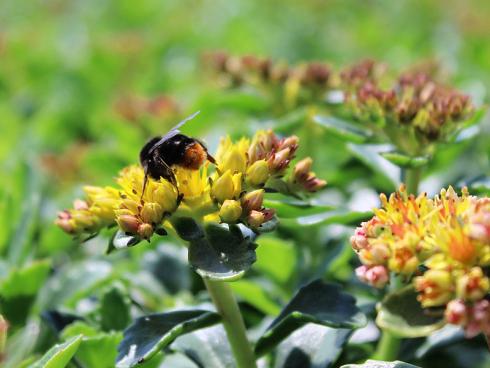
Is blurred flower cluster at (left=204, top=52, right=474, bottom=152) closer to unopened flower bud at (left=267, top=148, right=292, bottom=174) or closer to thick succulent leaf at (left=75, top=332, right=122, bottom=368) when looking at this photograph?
unopened flower bud at (left=267, top=148, right=292, bottom=174)

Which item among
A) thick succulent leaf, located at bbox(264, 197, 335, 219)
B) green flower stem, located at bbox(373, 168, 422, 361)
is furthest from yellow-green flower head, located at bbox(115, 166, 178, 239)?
green flower stem, located at bbox(373, 168, 422, 361)

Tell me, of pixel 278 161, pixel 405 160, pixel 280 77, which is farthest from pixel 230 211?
pixel 280 77

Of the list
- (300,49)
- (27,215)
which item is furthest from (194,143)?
(300,49)

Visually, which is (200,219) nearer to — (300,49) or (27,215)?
(27,215)

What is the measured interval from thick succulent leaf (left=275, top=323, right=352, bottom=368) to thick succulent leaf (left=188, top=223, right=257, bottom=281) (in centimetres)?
26

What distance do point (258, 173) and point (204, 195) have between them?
0.32 ft

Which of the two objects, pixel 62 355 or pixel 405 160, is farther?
pixel 405 160

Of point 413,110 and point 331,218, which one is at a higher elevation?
point 413,110

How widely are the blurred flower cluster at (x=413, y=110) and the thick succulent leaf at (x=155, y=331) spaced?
559 millimetres

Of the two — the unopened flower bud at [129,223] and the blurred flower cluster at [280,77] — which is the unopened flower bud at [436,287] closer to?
the unopened flower bud at [129,223]

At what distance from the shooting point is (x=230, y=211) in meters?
1.17

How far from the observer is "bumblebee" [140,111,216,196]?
1.23 m

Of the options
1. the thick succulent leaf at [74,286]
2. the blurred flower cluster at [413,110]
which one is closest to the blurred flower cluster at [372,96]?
the blurred flower cluster at [413,110]

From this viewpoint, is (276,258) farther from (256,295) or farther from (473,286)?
(473,286)
